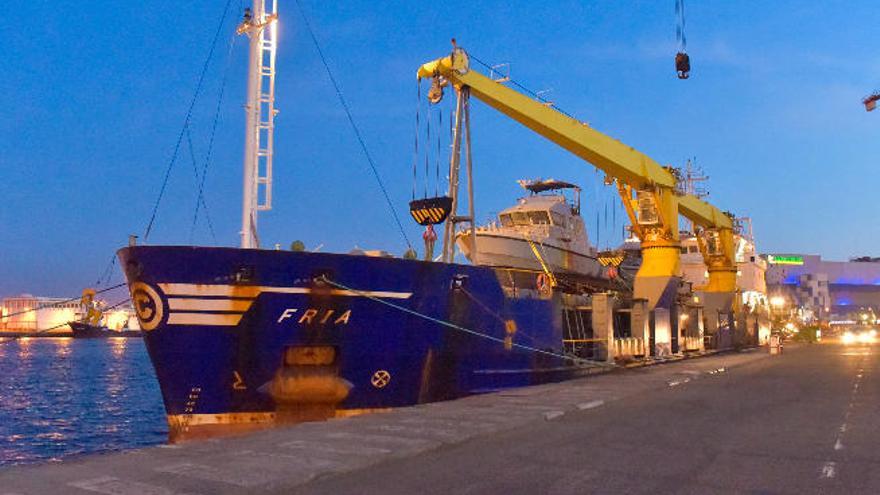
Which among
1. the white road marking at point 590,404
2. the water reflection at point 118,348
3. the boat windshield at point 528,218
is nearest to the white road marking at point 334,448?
the white road marking at point 590,404

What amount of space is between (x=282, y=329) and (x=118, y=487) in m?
7.57

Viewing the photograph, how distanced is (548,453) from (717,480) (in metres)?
2.22

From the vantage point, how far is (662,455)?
29.2ft

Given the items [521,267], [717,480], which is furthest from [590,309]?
[717,480]

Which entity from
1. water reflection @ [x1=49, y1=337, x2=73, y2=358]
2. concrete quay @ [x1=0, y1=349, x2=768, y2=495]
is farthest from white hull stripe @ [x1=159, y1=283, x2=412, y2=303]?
water reflection @ [x1=49, y1=337, x2=73, y2=358]

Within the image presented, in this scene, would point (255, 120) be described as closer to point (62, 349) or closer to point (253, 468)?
point (253, 468)

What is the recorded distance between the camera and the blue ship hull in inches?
538

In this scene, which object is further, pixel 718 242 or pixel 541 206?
pixel 718 242

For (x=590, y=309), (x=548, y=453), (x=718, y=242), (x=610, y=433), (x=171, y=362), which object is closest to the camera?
(x=548, y=453)

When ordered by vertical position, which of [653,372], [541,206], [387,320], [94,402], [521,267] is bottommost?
[94,402]

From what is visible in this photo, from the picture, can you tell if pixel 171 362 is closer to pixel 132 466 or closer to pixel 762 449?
pixel 132 466

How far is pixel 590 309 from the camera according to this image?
28.1 metres

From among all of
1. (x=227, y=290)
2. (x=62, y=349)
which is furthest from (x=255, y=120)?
(x=62, y=349)

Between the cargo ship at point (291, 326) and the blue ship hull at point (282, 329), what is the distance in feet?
0.08
